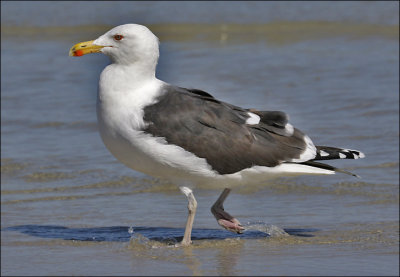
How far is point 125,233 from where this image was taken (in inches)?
253

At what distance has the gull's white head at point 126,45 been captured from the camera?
5827 millimetres

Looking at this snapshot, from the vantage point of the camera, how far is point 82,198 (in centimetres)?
748

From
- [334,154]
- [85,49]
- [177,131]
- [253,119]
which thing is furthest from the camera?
[334,154]

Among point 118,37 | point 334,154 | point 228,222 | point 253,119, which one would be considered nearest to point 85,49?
point 118,37

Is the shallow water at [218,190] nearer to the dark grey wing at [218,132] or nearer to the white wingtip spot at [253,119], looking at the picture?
the dark grey wing at [218,132]

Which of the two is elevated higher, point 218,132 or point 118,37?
point 118,37

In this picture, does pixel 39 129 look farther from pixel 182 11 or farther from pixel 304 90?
pixel 182 11

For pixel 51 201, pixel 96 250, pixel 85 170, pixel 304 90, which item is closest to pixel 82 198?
pixel 51 201

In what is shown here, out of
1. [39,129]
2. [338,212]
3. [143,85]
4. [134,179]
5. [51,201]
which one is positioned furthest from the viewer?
[39,129]

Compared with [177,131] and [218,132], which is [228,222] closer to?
[218,132]

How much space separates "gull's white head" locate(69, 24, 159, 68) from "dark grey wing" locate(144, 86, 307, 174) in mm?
300

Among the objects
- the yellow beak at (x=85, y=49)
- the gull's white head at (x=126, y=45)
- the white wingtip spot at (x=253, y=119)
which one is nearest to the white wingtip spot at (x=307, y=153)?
the white wingtip spot at (x=253, y=119)

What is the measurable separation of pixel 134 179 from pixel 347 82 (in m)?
4.59

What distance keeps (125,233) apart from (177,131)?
1.11m
